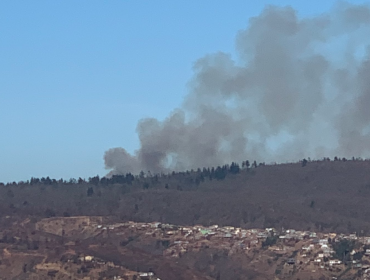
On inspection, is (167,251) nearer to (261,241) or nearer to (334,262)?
(261,241)

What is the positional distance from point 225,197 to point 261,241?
4122 cm

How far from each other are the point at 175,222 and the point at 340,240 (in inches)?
1639

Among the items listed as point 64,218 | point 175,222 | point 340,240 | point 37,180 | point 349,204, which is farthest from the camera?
point 37,180

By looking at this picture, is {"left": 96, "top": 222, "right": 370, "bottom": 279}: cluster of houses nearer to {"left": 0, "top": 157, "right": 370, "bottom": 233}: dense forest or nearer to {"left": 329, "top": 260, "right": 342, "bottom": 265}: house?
{"left": 329, "top": 260, "right": 342, "bottom": 265}: house

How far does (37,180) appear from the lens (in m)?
196

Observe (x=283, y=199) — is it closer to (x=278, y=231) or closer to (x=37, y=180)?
(x=278, y=231)

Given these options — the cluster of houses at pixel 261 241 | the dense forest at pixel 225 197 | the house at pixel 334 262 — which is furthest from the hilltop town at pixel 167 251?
the dense forest at pixel 225 197

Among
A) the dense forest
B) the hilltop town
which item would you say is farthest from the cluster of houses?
the dense forest

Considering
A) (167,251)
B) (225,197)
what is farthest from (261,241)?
(225,197)

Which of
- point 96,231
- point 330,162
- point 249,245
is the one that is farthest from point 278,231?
Answer: point 330,162

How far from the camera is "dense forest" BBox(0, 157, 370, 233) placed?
14862 centimetres

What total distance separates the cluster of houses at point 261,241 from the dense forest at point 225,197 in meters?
12.8

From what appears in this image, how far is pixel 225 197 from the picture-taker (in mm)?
162750

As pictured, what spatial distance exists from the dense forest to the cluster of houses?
42.1ft
